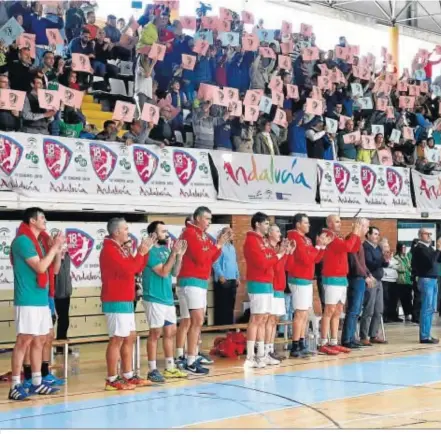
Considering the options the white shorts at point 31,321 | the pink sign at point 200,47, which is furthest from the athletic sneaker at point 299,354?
the pink sign at point 200,47

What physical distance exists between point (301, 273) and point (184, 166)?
339cm

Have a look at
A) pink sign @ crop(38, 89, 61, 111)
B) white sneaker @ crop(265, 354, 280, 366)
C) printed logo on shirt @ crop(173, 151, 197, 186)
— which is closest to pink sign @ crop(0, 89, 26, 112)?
pink sign @ crop(38, 89, 61, 111)

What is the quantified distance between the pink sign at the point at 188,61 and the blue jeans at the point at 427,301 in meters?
6.03

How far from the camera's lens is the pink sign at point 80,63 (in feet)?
49.3

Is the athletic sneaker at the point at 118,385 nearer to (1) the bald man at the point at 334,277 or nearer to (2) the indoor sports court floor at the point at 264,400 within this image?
(2) the indoor sports court floor at the point at 264,400

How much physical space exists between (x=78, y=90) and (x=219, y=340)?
4768mm

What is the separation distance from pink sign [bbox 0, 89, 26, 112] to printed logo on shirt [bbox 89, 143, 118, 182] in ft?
4.06

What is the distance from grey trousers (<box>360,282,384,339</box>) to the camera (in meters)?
14.1

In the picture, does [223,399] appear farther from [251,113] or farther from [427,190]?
[427,190]

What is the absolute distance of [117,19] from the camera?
18797 mm

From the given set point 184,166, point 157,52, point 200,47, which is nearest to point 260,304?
point 184,166

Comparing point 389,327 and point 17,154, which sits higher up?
point 17,154

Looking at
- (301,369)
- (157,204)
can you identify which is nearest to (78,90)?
(157,204)

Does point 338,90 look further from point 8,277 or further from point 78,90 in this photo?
point 8,277
